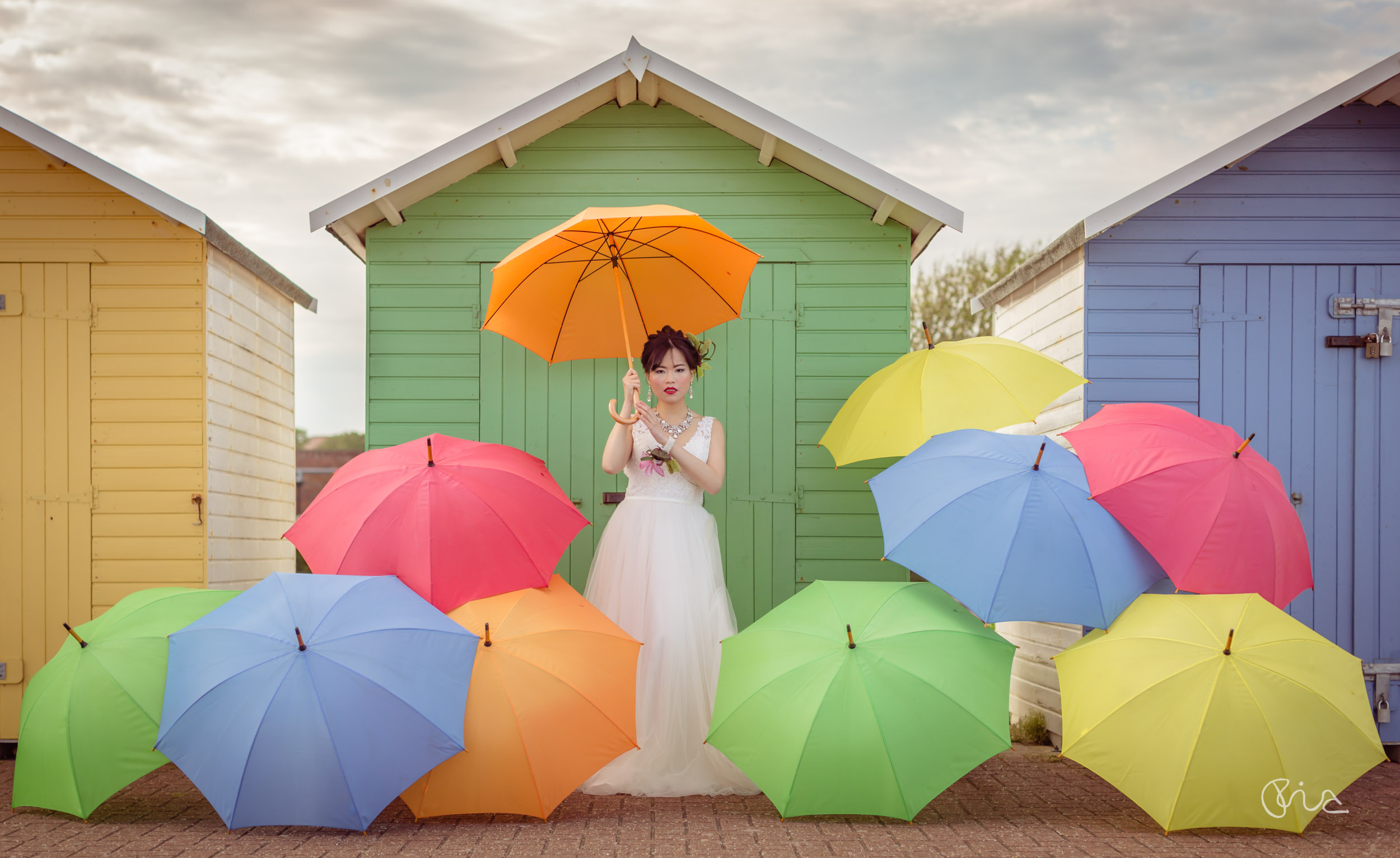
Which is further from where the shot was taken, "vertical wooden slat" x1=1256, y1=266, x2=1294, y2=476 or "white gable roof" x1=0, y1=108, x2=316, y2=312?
"vertical wooden slat" x1=1256, y1=266, x2=1294, y2=476

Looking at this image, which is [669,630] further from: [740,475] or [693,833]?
[740,475]

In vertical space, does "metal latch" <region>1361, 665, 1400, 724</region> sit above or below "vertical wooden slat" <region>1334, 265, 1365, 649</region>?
below

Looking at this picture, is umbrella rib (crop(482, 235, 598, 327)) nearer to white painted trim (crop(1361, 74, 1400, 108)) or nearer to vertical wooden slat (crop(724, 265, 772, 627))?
vertical wooden slat (crop(724, 265, 772, 627))

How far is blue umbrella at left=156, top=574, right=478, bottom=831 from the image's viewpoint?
342cm

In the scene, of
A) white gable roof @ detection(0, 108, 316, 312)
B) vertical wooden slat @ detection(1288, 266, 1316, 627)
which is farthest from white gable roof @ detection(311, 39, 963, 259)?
vertical wooden slat @ detection(1288, 266, 1316, 627)

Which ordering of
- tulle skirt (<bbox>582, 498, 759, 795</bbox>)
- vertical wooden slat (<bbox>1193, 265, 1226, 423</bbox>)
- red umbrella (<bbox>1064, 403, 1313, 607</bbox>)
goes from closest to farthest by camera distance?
red umbrella (<bbox>1064, 403, 1313, 607</bbox>)
tulle skirt (<bbox>582, 498, 759, 795</bbox>)
vertical wooden slat (<bbox>1193, 265, 1226, 423</bbox>)

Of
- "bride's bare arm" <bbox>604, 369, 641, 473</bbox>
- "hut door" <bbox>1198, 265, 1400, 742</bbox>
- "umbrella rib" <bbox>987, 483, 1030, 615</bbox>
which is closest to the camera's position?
"umbrella rib" <bbox>987, 483, 1030, 615</bbox>

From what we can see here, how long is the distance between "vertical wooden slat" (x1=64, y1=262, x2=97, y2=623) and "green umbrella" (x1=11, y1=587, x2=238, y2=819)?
1.60 metres

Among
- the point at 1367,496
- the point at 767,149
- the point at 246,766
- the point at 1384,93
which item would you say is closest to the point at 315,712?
the point at 246,766

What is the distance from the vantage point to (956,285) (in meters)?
22.3

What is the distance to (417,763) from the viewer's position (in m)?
3.46

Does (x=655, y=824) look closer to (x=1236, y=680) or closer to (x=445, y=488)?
(x=445, y=488)

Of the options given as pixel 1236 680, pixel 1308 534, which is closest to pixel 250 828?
pixel 1236 680

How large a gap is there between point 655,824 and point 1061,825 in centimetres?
169
